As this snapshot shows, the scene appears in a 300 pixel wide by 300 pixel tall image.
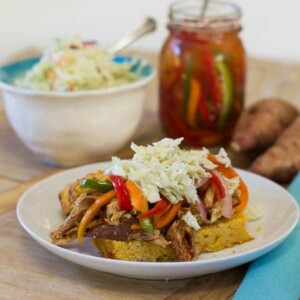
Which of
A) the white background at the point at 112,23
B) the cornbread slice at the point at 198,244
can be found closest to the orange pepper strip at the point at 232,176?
the cornbread slice at the point at 198,244

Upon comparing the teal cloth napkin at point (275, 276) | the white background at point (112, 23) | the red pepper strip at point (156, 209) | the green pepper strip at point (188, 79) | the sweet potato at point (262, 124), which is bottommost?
the white background at point (112, 23)

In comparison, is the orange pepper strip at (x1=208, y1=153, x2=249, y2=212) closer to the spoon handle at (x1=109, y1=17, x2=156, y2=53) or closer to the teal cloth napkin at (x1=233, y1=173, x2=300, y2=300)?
the teal cloth napkin at (x1=233, y1=173, x2=300, y2=300)

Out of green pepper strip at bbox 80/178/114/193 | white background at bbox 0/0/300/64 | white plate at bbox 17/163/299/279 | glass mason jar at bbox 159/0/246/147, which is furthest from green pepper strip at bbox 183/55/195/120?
white background at bbox 0/0/300/64

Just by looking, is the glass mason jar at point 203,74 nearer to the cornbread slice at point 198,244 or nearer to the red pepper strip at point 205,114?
the red pepper strip at point 205,114

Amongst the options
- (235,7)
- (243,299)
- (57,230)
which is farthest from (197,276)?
(235,7)

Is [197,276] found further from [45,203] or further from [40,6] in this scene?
[40,6]

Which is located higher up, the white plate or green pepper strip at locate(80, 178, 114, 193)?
green pepper strip at locate(80, 178, 114, 193)
